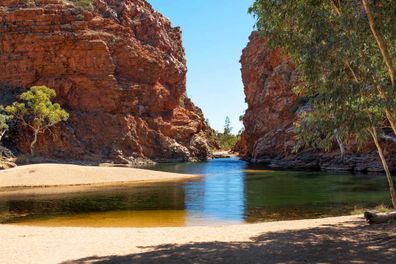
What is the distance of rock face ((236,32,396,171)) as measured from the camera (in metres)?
61.4

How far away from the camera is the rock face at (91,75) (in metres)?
80.1

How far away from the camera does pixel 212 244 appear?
1173cm

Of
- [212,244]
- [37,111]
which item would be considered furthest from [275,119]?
[212,244]

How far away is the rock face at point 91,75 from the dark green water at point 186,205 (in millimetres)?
49023

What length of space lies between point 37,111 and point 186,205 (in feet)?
168

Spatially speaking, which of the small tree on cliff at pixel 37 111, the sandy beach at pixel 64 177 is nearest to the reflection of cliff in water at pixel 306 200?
the sandy beach at pixel 64 177

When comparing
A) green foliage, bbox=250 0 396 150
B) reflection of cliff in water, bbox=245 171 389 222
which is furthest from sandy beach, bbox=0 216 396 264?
reflection of cliff in water, bbox=245 171 389 222

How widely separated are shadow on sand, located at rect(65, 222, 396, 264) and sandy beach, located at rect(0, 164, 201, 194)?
25.8 meters

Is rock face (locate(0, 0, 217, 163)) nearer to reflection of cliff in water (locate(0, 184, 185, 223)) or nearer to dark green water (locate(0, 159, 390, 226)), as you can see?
reflection of cliff in water (locate(0, 184, 185, 223))

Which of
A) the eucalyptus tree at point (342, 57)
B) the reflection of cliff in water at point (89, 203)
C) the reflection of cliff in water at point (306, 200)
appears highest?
the eucalyptus tree at point (342, 57)

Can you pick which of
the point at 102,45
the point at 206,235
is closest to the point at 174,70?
the point at 102,45

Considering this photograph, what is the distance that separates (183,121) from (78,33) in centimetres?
3342

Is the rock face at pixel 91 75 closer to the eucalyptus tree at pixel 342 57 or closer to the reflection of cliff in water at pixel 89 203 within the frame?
the reflection of cliff in water at pixel 89 203

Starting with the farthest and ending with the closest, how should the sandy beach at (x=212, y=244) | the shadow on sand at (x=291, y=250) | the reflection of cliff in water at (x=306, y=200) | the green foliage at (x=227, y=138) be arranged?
the green foliage at (x=227, y=138), the reflection of cliff in water at (x=306, y=200), the sandy beach at (x=212, y=244), the shadow on sand at (x=291, y=250)
